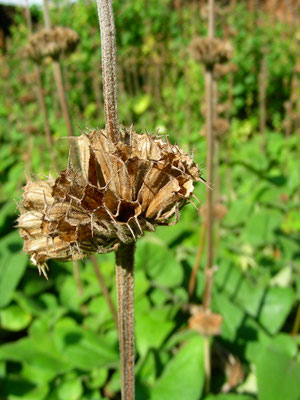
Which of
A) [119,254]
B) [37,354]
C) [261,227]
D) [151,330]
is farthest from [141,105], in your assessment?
[119,254]

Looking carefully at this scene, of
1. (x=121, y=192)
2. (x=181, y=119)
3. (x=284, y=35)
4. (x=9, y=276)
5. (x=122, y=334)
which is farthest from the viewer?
(x=284, y=35)

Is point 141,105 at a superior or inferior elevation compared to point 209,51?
inferior

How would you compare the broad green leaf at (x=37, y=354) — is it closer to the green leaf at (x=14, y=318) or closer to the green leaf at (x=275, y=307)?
the green leaf at (x=14, y=318)

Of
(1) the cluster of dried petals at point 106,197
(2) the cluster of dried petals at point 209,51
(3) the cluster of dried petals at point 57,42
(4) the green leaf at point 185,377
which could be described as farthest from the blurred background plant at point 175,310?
(2) the cluster of dried petals at point 209,51

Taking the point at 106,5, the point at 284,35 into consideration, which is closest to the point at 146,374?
the point at 106,5

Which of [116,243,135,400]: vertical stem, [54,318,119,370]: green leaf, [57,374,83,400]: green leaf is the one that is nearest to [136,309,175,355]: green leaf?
[54,318,119,370]: green leaf

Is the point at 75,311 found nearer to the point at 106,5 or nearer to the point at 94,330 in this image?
the point at 94,330

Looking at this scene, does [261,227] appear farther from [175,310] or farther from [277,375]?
[277,375]
